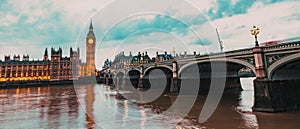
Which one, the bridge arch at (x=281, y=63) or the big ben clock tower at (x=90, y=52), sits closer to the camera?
the bridge arch at (x=281, y=63)

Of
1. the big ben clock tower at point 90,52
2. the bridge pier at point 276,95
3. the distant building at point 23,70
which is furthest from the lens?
the big ben clock tower at point 90,52

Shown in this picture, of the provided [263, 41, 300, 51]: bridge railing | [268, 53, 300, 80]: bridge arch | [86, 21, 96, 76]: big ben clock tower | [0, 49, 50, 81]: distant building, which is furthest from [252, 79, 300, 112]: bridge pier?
[86, 21, 96, 76]: big ben clock tower

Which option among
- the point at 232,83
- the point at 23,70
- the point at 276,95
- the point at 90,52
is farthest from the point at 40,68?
the point at 276,95

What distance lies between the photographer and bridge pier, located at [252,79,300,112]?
704 inches

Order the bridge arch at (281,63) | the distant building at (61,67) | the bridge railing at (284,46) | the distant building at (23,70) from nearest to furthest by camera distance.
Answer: the bridge arch at (281,63) → the bridge railing at (284,46) → the distant building at (23,70) → the distant building at (61,67)

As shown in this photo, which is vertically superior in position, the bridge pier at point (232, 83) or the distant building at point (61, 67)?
the distant building at point (61, 67)

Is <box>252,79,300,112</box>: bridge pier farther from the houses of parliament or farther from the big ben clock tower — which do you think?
the big ben clock tower

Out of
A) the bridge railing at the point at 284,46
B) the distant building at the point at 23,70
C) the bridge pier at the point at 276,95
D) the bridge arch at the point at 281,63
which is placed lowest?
the bridge pier at the point at 276,95

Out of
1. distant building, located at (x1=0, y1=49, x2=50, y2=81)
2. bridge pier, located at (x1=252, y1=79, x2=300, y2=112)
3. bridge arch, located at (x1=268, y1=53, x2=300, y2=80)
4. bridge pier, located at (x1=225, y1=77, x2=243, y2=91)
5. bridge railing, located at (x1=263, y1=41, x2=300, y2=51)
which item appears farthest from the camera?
distant building, located at (x1=0, y1=49, x2=50, y2=81)

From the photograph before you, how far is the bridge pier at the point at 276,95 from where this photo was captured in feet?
58.6

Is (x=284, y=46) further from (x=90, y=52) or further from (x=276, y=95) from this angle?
(x=90, y=52)

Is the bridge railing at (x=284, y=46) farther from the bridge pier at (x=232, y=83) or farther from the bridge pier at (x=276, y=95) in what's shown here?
the bridge pier at (x=232, y=83)

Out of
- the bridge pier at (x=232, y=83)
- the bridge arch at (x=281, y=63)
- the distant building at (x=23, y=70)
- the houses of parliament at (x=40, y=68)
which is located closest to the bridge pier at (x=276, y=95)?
the bridge arch at (x=281, y=63)

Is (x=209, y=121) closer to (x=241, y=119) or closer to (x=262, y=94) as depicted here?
(x=241, y=119)
